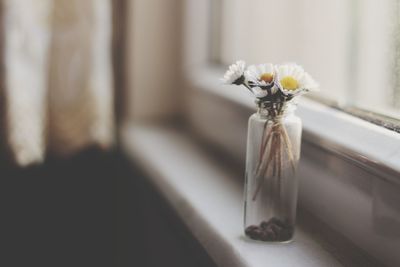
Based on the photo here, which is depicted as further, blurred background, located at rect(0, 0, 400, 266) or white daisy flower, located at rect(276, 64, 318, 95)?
blurred background, located at rect(0, 0, 400, 266)

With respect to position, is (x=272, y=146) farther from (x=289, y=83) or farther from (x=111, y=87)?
(x=111, y=87)

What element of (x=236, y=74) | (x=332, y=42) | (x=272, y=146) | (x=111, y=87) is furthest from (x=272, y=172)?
(x=111, y=87)

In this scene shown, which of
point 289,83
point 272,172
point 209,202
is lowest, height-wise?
point 209,202

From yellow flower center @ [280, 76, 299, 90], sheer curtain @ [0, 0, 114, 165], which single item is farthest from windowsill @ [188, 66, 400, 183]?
Answer: sheer curtain @ [0, 0, 114, 165]

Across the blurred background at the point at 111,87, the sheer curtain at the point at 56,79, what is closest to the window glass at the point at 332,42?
the blurred background at the point at 111,87

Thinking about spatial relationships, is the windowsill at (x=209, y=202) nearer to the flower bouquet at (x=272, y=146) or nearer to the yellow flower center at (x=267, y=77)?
the flower bouquet at (x=272, y=146)

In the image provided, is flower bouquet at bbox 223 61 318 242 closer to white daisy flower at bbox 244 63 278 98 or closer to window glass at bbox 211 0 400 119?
white daisy flower at bbox 244 63 278 98
